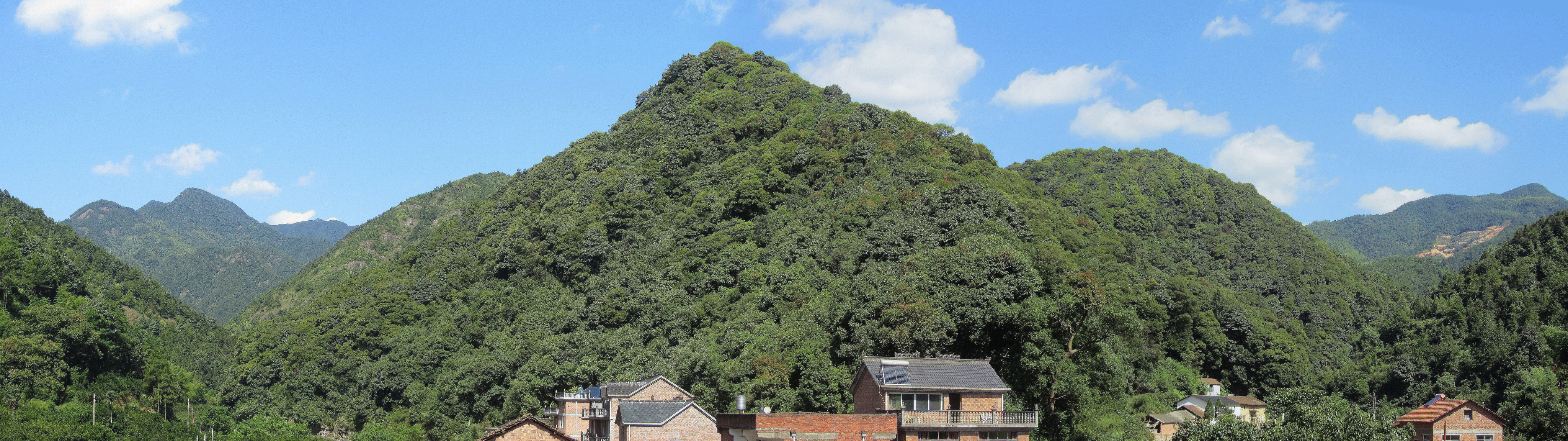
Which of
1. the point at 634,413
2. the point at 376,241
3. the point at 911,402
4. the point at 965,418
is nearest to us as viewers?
the point at 911,402

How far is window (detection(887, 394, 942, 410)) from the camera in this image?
3644cm

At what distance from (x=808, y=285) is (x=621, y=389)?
1266cm

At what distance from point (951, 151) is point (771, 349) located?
1340 inches

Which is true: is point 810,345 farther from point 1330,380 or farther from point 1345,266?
point 1345,266

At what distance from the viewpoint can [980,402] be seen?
3719 centimetres

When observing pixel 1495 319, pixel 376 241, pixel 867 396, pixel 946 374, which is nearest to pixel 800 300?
pixel 867 396

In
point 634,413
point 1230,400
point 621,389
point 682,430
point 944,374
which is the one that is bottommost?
point 1230,400

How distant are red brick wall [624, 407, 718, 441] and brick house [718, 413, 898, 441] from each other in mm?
8974

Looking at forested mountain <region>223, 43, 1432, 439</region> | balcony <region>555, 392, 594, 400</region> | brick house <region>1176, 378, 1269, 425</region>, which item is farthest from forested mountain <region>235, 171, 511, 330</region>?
brick house <region>1176, 378, 1269, 425</region>

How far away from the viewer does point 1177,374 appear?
7994cm

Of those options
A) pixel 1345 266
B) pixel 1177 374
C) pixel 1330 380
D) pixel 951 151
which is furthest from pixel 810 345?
pixel 1345 266

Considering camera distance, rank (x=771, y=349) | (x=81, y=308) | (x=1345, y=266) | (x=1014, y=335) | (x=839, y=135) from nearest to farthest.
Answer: (x=1014, y=335) < (x=771, y=349) < (x=839, y=135) < (x=81, y=308) < (x=1345, y=266)

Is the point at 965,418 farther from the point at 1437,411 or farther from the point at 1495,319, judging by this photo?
the point at 1495,319

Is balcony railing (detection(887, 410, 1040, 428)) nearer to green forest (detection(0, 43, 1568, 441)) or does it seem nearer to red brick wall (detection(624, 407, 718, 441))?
green forest (detection(0, 43, 1568, 441))
